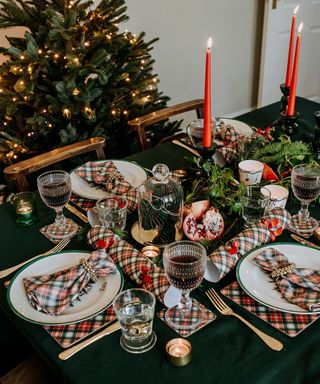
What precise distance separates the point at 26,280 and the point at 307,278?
0.61m

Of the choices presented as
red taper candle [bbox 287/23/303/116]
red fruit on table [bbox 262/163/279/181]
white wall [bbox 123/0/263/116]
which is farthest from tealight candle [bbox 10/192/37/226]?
white wall [bbox 123/0/263/116]

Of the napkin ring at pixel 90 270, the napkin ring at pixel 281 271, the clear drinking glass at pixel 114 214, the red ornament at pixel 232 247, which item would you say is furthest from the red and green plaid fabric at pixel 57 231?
the napkin ring at pixel 281 271

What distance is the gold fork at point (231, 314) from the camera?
3.00ft

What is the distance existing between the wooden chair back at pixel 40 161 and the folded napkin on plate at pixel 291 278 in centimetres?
84

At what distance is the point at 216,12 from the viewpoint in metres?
3.23

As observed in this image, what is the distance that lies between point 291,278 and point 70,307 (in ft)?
1.54

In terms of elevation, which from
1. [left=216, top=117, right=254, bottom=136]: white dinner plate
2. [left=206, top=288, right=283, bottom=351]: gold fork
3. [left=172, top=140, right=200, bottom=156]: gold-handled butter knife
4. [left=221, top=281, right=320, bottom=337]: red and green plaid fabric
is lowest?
[left=206, top=288, right=283, bottom=351]: gold fork

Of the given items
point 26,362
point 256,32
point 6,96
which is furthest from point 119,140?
point 256,32

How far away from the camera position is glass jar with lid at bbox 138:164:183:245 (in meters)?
1.23

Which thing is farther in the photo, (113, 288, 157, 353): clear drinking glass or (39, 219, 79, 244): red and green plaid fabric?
(39, 219, 79, 244): red and green plaid fabric

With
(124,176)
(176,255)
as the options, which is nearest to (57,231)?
(124,176)

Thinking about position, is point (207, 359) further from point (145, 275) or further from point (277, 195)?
point (277, 195)

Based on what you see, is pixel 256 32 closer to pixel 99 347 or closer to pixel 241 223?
pixel 241 223

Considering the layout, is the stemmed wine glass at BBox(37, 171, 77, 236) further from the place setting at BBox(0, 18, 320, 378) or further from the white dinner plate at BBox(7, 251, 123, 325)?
the white dinner plate at BBox(7, 251, 123, 325)
